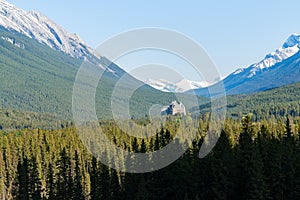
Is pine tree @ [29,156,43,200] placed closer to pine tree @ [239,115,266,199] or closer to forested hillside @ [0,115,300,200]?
forested hillside @ [0,115,300,200]

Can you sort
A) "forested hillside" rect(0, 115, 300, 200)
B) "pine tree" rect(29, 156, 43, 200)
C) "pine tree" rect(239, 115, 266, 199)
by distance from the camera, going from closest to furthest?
1. "pine tree" rect(239, 115, 266, 199)
2. "forested hillside" rect(0, 115, 300, 200)
3. "pine tree" rect(29, 156, 43, 200)

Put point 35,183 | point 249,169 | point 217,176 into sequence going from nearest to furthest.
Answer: point 249,169 < point 217,176 < point 35,183

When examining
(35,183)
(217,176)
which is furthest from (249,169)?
(35,183)

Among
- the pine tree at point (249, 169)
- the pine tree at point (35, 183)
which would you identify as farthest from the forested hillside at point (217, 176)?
the pine tree at point (35, 183)

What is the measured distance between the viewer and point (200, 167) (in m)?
61.2

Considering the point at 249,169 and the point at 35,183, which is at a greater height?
the point at 35,183

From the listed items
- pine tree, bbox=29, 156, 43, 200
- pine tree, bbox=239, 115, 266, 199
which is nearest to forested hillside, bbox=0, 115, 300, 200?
pine tree, bbox=239, 115, 266, 199

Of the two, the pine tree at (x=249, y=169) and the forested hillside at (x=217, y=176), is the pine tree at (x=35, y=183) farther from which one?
the pine tree at (x=249, y=169)

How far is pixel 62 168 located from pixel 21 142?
32.1 meters

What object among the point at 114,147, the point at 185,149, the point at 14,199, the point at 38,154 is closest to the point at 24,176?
the point at 14,199

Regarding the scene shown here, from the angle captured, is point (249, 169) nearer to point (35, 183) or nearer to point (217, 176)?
point (217, 176)

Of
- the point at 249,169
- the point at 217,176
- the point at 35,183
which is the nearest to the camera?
the point at 249,169

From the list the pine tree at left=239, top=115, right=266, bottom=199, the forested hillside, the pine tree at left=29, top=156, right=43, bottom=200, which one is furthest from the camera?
the pine tree at left=29, top=156, right=43, bottom=200

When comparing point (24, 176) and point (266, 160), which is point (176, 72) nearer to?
point (266, 160)
